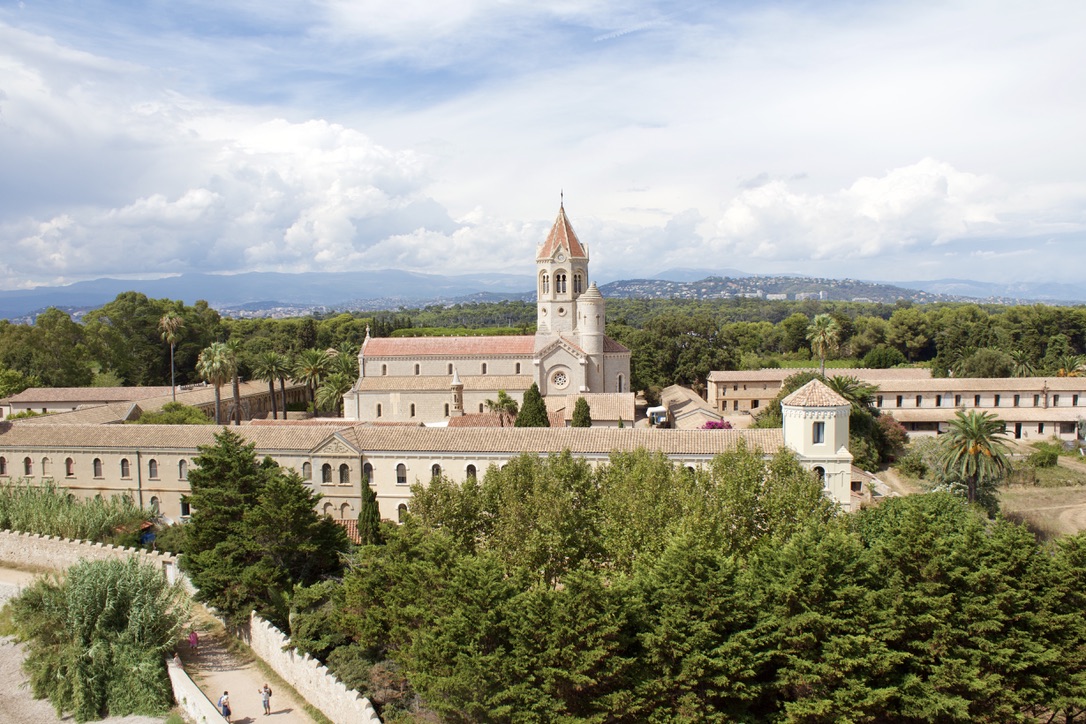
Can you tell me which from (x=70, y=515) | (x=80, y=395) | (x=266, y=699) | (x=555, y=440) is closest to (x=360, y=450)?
(x=555, y=440)

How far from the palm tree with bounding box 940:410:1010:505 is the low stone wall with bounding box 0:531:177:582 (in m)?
36.7

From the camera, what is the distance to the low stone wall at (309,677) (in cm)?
2370

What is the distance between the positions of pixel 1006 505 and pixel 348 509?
3694cm

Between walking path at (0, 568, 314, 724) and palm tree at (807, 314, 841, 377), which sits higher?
palm tree at (807, 314, 841, 377)

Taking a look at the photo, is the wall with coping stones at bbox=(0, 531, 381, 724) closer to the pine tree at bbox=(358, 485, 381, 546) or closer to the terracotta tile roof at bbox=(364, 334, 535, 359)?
the pine tree at bbox=(358, 485, 381, 546)

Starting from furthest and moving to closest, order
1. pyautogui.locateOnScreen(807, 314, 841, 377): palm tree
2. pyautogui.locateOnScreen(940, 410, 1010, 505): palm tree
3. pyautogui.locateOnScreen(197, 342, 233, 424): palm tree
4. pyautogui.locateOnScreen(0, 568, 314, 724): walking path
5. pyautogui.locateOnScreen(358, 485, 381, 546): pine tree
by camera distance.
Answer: pyautogui.locateOnScreen(807, 314, 841, 377): palm tree → pyautogui.locateOnScreen(197, 342, 233, 424): palm tree → pyautogui.locateOnScreen(940, 410, 1010, 505): palm tree → pyautogui.locateOnScreen(358, 485, 381, 546): pine tree → pyautogui.locateOnScreen(0, 568, 314, 724): walking path

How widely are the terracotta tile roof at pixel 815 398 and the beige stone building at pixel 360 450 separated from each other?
0.18ft

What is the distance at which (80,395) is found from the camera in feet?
216

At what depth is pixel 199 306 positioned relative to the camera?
97.4 m

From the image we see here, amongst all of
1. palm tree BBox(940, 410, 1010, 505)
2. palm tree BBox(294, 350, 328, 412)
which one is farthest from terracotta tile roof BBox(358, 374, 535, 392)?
palm tree BBox(940, 410, 1010, 505)

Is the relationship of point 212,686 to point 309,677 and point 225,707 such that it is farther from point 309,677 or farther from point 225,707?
point 309,677

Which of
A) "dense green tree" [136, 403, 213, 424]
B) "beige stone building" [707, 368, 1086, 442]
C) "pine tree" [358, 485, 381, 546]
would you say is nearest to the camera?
"pine tree" [358, 485, 381, 546]

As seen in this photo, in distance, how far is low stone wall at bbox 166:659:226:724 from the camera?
82.1ft

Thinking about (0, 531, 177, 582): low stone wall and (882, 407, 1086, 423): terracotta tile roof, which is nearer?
(0, 531, 177, 582): low stone wall
